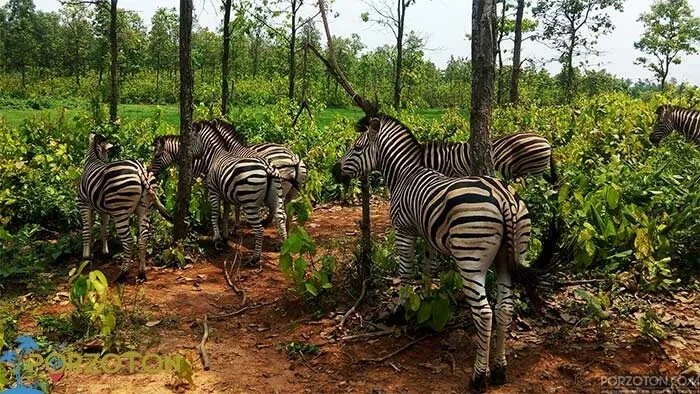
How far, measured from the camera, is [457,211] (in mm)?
4668

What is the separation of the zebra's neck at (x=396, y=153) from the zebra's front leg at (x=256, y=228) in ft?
9.11

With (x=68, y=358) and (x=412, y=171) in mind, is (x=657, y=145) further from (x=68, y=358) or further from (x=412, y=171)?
(x=68, y=358)

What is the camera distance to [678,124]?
1310 centimetres

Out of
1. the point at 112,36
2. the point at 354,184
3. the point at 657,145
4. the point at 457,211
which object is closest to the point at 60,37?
the point at 112,36

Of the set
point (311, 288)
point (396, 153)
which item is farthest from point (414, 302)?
point (396, 153)

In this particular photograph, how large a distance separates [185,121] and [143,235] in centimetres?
183

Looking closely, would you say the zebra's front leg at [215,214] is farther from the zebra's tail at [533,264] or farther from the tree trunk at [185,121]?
the zebra's tail at [533,264]

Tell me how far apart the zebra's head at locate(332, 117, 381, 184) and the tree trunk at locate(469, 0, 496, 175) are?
1.16 metres

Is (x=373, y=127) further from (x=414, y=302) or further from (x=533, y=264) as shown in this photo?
(x=533, y=264)

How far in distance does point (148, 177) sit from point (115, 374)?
3.53m

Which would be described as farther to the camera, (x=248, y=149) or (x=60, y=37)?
(x=60, y=37)

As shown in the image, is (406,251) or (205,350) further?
(406,251)

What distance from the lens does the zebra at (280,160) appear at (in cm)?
964

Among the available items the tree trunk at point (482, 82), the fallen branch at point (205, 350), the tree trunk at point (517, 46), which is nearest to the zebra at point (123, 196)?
the fallen branch at point (205, 350)
